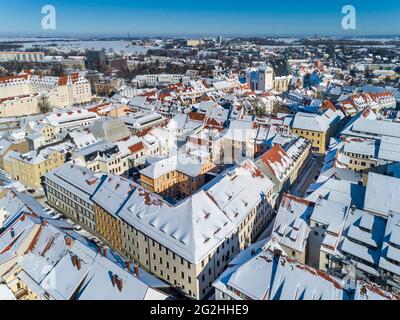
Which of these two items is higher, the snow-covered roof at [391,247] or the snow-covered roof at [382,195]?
the snow-covered roof at [382,195]

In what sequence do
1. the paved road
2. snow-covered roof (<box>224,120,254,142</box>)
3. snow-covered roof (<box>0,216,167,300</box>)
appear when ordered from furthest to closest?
snow-covered roof (<box>224,120,254,142</box>) → the paved road → snow-covered roof (<box>0,216,167,300</box>)

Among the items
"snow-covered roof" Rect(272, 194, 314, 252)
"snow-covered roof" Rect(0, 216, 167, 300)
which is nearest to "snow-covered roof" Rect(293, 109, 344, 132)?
"snow-covered roof" Rect(272, 194, 314, 252)

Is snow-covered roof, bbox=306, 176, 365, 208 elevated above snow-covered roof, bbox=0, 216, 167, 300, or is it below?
above

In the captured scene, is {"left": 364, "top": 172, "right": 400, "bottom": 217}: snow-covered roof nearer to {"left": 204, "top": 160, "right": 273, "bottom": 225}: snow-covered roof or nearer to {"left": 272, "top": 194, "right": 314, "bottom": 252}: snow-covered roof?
{"left": 272, "top": 194, "right": 314, "bottom": 252}: snow-covered roof

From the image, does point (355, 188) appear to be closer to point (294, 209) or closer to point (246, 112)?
point (294, 209)

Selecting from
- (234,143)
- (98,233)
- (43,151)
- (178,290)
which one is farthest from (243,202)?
(43,151)

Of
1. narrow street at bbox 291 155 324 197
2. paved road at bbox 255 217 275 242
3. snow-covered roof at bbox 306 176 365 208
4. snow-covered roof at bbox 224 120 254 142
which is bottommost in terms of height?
paved road at bbox 255 217 275 242

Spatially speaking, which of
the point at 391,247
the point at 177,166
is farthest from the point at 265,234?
the point at 177,166

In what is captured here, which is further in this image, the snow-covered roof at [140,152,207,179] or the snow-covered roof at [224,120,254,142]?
the snow-covered roof at [224,120,254,142]

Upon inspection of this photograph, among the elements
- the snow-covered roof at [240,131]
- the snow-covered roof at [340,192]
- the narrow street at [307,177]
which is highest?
the snow-covered roof at [240,131]

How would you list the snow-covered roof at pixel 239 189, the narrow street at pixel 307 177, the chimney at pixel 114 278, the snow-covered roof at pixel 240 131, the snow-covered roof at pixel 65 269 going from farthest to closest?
the snow-covered roof at pixel 240 131
the narrow street at pixel 307 177
the snow-covered roof at pixel 239 189
the chimney at pixel 114 278
the snow-covered roof at pixel 65 269

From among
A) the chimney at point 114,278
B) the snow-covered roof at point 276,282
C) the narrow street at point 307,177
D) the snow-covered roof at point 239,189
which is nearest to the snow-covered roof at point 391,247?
the snow-covered roof at point 276,282

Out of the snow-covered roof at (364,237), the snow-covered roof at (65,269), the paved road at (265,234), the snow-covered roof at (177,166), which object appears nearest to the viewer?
the snow-covered roof at (65,269)

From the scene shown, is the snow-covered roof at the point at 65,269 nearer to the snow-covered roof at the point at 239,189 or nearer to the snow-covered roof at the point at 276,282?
the snow-covered roof at the point at 276,282
